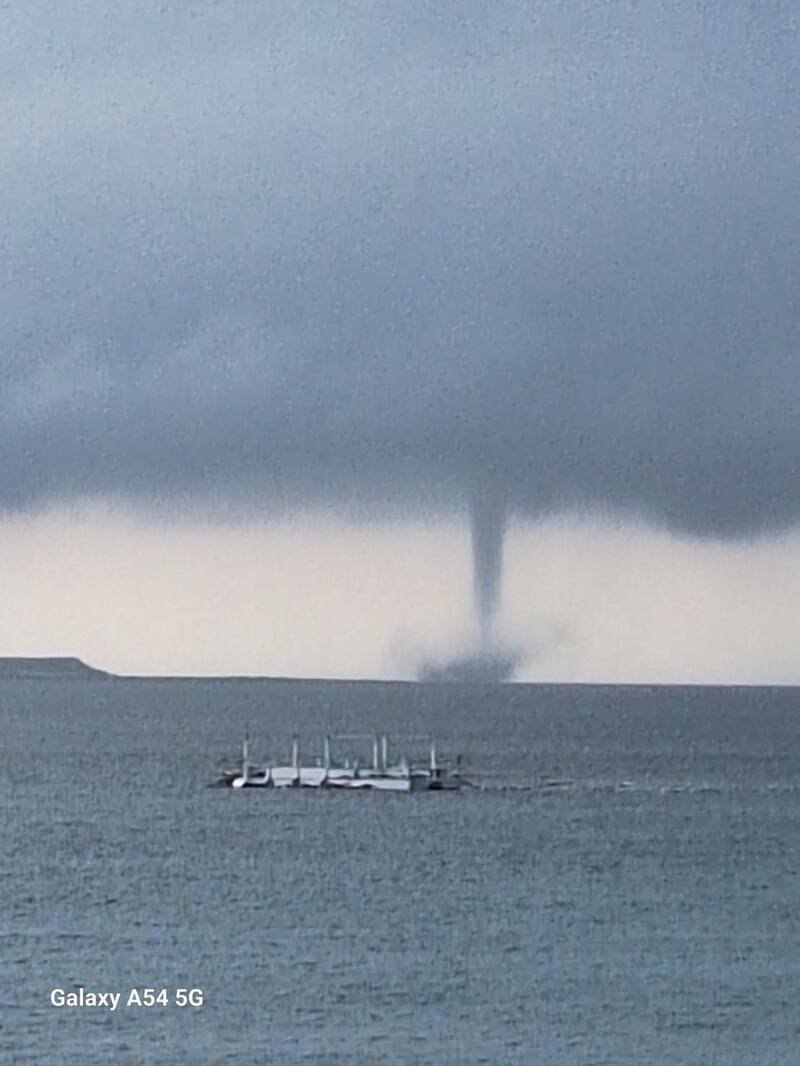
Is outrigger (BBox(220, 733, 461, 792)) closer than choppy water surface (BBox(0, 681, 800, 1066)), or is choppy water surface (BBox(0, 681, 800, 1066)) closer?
choppy water surface (BBox(0, 681, 800, 1066))

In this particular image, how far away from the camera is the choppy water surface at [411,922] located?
4309cm

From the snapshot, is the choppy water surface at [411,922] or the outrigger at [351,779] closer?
the choppy water surface at [411,922]

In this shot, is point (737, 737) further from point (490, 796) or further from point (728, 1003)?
point (728, 1003)

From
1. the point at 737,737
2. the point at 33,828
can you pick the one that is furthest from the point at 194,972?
the point at 737,737

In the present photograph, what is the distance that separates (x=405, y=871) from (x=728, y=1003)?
27386mm

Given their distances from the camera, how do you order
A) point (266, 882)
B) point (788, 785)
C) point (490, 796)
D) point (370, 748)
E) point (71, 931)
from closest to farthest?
1. point (71, 931)
2. point (266, 882)
3. point (490, 796)
4. point (788, 785)
5. point (370, 748)

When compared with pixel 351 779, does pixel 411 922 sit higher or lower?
lower

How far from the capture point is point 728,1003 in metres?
47.6

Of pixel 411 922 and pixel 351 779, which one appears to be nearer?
pixel 411 922

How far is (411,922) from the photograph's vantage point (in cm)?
6078

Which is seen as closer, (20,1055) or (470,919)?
(20,1055)

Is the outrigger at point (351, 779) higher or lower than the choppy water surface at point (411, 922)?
higher

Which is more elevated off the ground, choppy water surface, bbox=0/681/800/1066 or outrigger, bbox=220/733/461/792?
outrigger, bbox=220/733/461/792

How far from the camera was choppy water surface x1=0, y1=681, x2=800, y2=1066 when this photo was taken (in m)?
43.1
